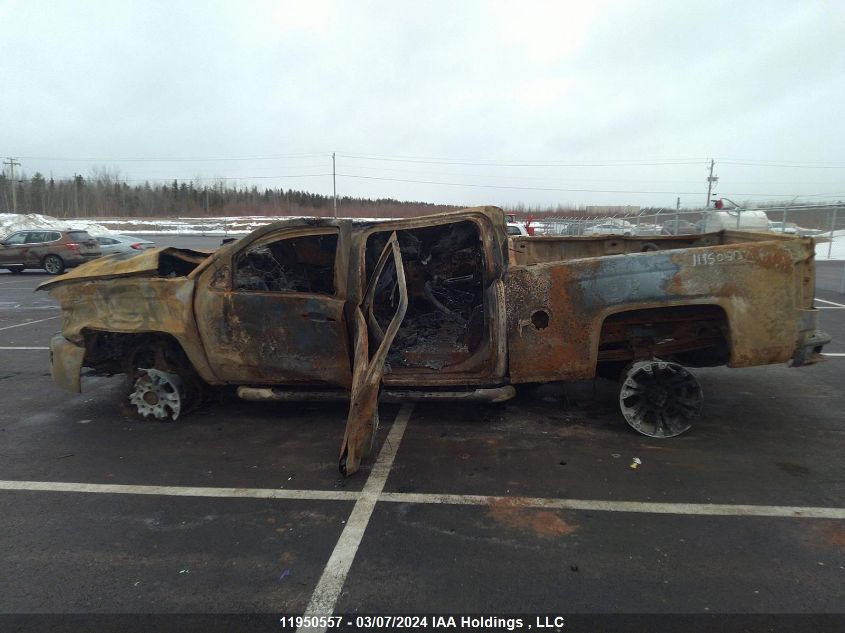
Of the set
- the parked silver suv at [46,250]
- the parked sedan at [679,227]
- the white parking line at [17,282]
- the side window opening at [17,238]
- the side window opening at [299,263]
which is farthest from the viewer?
the parked sedan at [679,227]

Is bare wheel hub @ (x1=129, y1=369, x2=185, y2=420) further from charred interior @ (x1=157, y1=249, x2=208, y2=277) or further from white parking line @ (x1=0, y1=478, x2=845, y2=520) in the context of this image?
white parking line @ (x1=0, y1=478, x2=845, y2=520)

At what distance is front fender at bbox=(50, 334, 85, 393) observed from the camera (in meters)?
4.69

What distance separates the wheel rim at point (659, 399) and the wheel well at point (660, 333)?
187 millimetres

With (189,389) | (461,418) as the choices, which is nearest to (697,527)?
(461,418)

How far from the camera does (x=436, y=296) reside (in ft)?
20.1

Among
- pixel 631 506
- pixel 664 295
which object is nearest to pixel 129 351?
pixel 631 506

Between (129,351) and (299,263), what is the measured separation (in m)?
1.89

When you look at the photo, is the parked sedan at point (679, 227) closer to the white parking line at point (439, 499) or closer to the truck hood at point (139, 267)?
the white parking line at point (439, 499)

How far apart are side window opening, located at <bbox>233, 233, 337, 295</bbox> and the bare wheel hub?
130 cm

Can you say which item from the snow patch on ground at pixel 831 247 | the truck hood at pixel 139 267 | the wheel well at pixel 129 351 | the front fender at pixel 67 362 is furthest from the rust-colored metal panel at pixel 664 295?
the snow patch on ground at pixel 831 247

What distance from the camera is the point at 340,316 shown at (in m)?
4.25

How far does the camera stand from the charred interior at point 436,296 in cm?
487

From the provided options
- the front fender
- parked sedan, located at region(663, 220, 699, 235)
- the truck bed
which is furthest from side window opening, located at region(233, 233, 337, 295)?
parked sedan, located at region(663, 220, 699, 235)

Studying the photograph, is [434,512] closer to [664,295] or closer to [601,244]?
[664,295]
